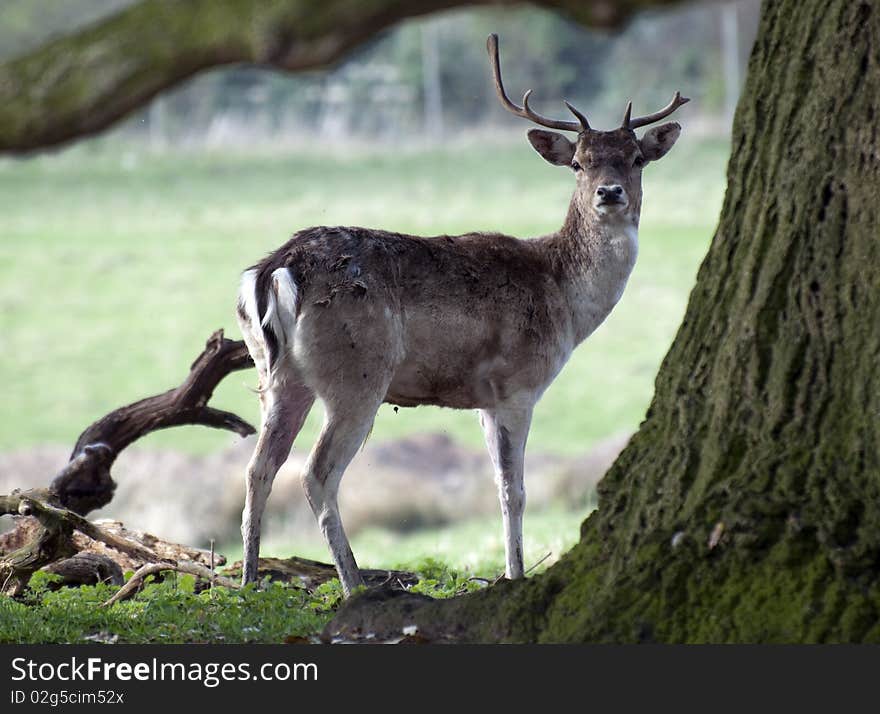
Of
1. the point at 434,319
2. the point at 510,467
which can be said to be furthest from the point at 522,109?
the point at 510,467

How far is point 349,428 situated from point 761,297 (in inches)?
84.9

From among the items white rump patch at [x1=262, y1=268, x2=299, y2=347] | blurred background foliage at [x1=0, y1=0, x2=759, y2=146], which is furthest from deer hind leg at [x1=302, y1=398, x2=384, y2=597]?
blurred background foliage at [x1=0, y1=0, x2=759, y2=146]

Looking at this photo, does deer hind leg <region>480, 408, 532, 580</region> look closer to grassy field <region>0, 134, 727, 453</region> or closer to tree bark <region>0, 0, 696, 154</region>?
tree bark <region>0, 0, 696, 154</region>

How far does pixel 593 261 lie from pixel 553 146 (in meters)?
0.61

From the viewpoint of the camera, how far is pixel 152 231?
1103 inches

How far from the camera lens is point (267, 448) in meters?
6.39

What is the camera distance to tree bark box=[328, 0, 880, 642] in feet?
14.0

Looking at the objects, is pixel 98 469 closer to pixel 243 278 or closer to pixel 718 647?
pixel 243 278

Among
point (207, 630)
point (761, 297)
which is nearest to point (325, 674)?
point (207, 630)

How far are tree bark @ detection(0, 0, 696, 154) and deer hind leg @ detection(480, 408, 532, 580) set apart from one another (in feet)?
7.55

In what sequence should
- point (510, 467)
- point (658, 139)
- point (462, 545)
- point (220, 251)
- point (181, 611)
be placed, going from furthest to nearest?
1. point (220, 251)
2. point (462, 545)
3. point (658, 139)
4. point (510, 467)
5. point (181, 611)

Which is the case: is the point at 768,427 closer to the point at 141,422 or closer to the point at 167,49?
the point at 141,422

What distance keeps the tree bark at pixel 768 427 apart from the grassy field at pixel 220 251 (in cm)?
1415

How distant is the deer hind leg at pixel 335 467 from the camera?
20.1 ft
